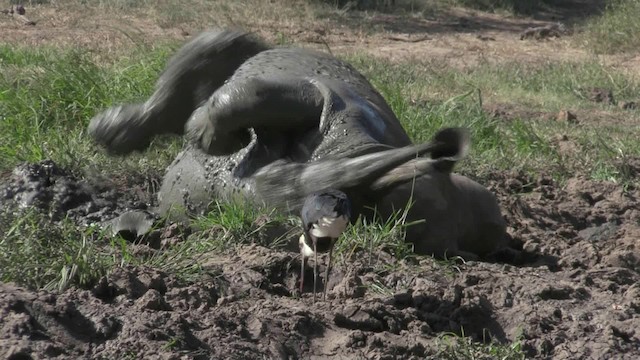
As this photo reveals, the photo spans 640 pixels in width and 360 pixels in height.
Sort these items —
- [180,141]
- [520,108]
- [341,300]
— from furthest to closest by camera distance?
[520,108] < [180,141] < [341,300]

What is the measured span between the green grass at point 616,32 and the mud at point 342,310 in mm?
8408

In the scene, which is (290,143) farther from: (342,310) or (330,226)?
(342,310)

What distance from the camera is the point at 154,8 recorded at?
14.7 metres

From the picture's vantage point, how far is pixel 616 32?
46.8 ft

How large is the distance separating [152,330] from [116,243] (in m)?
1.60

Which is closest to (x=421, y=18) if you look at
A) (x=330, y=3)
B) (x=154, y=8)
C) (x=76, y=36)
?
(x=330, y=3)

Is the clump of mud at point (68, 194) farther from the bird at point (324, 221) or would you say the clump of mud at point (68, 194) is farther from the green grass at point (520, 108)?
the green grass at point (520, 108)

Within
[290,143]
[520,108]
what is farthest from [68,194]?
[520,108]

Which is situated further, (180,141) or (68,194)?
(180,141)

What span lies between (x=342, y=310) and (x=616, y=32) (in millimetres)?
10382

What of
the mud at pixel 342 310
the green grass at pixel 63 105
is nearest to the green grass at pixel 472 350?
the mud at pixel 342 310

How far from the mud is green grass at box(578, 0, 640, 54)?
8.41 meters

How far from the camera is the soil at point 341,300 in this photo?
13.4 feet

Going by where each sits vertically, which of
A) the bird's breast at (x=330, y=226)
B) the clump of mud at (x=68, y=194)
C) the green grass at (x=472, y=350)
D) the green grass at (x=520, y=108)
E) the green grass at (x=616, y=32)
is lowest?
the green grass at (x=616, y=32)
